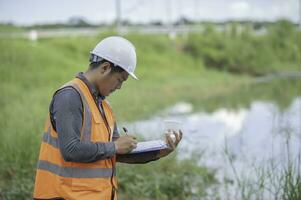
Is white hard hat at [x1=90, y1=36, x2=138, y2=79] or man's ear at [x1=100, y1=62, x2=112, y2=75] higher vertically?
white hard hat at [x1=90, y1=36, x2=138, y2=79]

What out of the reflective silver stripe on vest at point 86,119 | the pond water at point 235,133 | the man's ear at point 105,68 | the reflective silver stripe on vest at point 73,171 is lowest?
the reflective silver stripe on vest at point 73,171

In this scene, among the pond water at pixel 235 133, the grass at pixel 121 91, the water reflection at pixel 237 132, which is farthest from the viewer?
the water reflection at pixel 237 132

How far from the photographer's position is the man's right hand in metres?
2.84

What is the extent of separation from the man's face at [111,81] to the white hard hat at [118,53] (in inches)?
1.6

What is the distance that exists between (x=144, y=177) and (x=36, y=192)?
3511mm

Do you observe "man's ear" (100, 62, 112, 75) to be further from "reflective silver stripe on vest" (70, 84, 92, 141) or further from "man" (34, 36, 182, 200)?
"reflective silver stripe on vest" (70, 84, 92, 141)

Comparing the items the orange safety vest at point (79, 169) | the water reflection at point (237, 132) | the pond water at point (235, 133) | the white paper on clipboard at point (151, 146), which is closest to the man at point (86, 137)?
the orange safety vest at point (79, 169)

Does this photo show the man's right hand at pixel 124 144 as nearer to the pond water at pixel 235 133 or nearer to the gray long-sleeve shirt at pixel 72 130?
the gray long-sleeve shirt at pixel 72 130

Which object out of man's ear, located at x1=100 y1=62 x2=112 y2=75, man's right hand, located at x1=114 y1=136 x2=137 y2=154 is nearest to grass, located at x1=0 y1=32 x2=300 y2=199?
man's right hand, located at x1=114 y1=136 x2=137 y2=154

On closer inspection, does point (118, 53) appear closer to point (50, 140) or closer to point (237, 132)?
point (50, 140)

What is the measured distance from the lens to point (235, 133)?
10445 millimetres

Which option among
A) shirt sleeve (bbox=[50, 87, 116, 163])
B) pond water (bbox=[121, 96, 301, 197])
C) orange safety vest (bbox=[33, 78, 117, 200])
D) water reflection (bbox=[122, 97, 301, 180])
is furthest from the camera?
water reflection (bbox=[122, 97, 301, 180])

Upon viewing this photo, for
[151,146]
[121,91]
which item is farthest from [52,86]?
[151,146]

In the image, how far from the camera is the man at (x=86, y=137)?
2707mm
